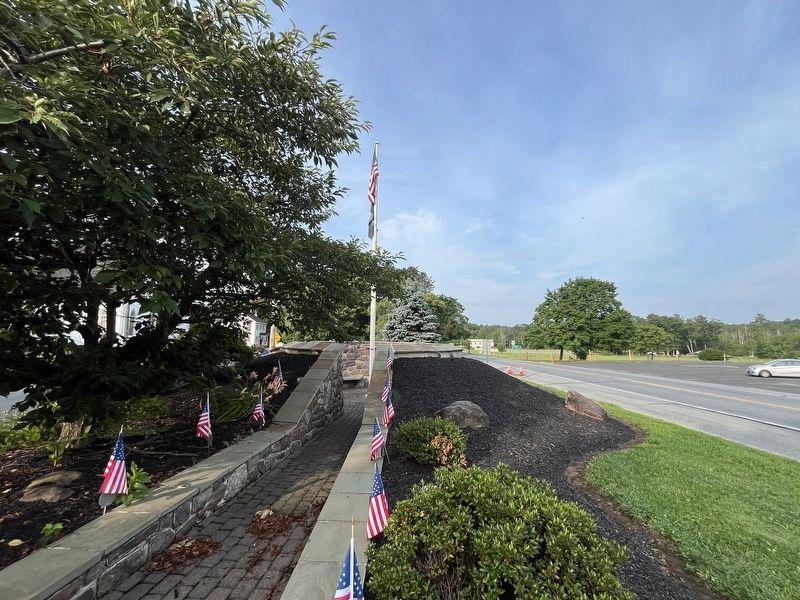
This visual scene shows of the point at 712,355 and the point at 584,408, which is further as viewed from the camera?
the point at 712,355

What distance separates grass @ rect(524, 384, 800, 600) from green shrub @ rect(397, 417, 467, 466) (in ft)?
6.24

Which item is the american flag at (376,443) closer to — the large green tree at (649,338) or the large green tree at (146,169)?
the large green tree at (146,169)

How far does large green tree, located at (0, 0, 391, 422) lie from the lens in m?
2.54

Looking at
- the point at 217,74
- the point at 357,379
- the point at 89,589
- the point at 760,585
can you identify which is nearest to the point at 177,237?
the point at 217,74

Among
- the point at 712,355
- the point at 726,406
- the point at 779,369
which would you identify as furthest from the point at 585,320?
the point at 726,406

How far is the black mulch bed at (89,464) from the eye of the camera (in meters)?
3.19

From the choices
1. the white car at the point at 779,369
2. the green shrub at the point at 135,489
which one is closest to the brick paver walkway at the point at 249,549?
the green shrub at the point at 135,489

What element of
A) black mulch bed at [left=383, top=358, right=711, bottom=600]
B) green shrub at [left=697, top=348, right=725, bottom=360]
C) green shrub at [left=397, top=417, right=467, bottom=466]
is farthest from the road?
green shrub at [left=697, top=348, right=725, bottom=360]

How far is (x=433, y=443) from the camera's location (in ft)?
16.0

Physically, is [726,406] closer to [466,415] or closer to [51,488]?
[466,415]

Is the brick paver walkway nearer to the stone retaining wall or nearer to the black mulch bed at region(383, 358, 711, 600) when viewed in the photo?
the stone retaining wall

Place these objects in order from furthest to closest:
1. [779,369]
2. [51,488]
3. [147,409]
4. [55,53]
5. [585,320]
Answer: [585,320]
[779,369]
[147,409]
[51,488]
[55,53]

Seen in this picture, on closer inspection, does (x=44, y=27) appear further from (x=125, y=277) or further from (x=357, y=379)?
(x=357, y=379)

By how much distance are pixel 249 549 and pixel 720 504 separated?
544cm
